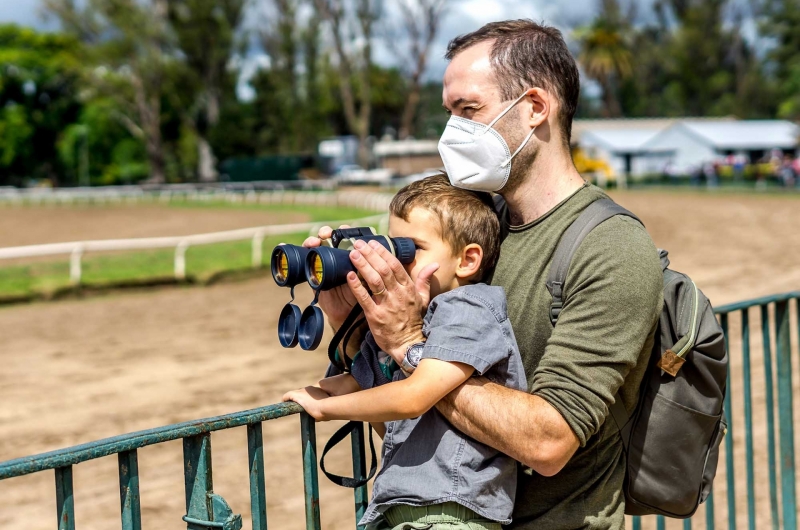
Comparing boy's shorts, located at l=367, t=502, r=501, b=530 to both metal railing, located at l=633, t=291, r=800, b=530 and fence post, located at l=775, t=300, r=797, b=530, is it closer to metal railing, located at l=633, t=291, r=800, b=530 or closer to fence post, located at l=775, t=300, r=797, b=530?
metal railing, located at l=633, t=291, r=800, b=530

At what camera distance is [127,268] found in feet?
51.1

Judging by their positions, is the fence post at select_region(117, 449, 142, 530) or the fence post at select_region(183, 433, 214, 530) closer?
the fence post at select_region(117, 449, 142, 530)

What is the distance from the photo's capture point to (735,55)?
248 feet

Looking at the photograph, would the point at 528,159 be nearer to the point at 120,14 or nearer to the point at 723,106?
the point at 120,14

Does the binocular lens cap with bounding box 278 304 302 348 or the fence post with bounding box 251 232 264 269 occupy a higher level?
the binocular lens cap with bounding box 278 304 302 348

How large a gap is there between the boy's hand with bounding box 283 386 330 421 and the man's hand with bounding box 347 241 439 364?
21cm

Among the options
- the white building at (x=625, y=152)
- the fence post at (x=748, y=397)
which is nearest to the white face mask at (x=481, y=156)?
the fence post at (x=748, y=397)

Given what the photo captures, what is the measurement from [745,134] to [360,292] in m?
60.3

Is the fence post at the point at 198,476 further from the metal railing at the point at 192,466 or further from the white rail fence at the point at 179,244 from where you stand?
the white rail fence at the point at 179,244

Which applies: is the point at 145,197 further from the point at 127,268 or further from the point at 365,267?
the point at 365,267

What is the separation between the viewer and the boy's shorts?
Answer: 1.91 meters

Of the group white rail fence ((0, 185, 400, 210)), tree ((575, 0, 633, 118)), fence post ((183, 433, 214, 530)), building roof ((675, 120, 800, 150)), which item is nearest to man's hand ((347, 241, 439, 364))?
fence post ((183, 433, 214, 530))

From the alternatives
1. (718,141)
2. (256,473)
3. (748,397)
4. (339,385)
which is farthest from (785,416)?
(718,141)

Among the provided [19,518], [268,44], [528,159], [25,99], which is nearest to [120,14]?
[268,44]
